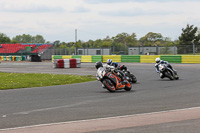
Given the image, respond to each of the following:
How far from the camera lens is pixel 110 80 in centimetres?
1369

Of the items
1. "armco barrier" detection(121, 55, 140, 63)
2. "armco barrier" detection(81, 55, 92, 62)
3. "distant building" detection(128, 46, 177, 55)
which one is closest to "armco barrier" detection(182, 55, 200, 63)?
"distant building" detection(128, 46, 177, 55)

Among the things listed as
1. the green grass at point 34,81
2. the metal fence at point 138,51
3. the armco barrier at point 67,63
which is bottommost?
the green grass at point 34,81

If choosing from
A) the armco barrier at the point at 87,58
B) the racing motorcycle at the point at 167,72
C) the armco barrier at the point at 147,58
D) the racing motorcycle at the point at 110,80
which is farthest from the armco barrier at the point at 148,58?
the racing motorcycle at the point at 110,80

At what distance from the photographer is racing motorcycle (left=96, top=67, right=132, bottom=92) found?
44.4 feet

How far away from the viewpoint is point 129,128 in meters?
6.66

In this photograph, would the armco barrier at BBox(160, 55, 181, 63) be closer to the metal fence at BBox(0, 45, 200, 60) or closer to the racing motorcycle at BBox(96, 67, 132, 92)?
the metal fence at BBox(0, 45, 200, 60)

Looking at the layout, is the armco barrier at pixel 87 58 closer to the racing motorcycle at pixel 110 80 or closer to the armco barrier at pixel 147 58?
the armco barrier at pixel 147 58

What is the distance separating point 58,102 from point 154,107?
292cm

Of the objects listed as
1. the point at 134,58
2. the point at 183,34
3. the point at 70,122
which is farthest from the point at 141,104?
the point at 183,34

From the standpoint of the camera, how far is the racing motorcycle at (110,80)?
44.4 feet

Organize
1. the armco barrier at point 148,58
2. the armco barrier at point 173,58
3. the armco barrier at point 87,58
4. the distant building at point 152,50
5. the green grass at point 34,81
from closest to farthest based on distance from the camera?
1. the green grass at point 34,81
2. the armco barrier at point 173,58
3. the distant building at point 152,50
4. the armco barrier at point 148,58
5. the armco barrier at point 87,58

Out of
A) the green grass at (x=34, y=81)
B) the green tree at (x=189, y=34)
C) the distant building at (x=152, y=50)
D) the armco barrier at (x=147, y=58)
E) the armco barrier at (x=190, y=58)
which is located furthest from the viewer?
the green tree at (x=189, y=34)

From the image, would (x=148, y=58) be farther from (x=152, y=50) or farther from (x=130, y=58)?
(x=152, y=50)

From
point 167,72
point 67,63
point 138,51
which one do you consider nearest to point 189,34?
point 138,51
